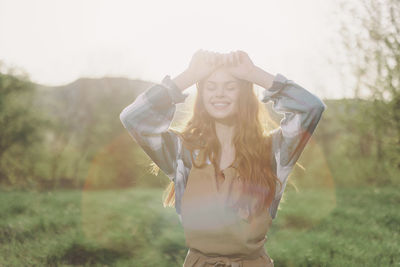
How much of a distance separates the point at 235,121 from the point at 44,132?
1752cm

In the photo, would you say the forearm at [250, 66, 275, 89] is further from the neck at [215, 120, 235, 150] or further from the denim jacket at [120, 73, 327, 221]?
the neck at [215, 120, 235, 150]

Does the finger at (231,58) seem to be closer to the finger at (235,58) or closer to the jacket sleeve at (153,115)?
the finger at (235,58)

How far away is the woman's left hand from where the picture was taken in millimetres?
2221

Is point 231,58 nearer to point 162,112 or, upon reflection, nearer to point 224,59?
point 224,59

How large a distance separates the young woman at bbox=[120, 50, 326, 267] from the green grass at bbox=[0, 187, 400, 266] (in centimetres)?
290

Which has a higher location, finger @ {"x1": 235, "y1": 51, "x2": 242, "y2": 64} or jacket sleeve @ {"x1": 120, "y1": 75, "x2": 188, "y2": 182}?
finger @ {"x1": 235, "y1": 51, "x2": 242, "y2": 64}

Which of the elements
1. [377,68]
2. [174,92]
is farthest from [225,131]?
[377,68]

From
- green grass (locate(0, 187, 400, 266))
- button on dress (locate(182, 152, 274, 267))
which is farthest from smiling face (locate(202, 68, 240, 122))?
green grass (locate(0, 187, 400, 266))

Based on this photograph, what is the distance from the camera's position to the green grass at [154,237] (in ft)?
15.9

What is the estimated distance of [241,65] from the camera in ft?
7.34

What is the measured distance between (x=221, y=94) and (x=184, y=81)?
0.83ft

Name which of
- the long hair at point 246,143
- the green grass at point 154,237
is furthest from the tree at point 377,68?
the long hair at point 246,143

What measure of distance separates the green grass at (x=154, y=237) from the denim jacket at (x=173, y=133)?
2898 millimetres

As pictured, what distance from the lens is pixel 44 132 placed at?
17984 mm
